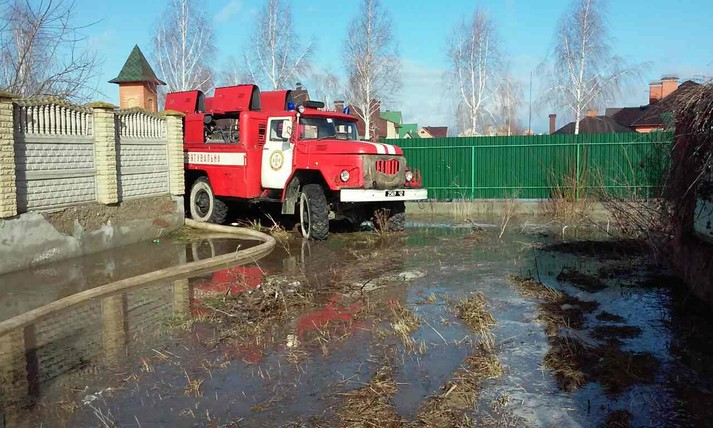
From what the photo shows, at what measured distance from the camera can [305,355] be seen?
187 inches

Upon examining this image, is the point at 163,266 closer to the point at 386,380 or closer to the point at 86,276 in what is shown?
the point at 86,276

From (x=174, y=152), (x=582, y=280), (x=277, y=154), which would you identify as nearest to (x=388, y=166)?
A: (x=277, y=154)

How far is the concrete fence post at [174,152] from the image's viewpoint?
1161 cm

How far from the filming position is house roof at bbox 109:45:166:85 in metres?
25.1

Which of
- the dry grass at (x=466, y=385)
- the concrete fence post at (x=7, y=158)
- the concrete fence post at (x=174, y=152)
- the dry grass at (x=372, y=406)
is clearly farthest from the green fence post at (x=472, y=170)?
the dry grass at (x=372, y=406)

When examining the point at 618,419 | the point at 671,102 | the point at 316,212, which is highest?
the point at 671,102

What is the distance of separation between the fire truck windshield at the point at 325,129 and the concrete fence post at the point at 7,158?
4.94m

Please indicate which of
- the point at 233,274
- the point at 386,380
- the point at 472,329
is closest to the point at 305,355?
the point at 386,380

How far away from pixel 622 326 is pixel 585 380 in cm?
157

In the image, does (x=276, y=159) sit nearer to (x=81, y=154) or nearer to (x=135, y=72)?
(x=81, y=154)

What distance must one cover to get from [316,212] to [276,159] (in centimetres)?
→ 154

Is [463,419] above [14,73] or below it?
below

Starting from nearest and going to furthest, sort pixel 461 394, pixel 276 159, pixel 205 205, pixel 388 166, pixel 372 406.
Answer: pixel 372 406
pixel 461 394
pixel 388 166
pixel 276 159
pixel 205 205

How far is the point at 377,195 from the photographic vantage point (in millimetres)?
10453
